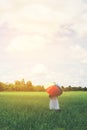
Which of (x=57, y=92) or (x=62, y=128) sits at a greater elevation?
(x=57, y=92)

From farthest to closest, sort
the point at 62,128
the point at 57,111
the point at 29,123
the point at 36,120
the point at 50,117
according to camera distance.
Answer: the point at 57,111 → the point at 50,117 → the point at 36,120 → the point at 29,123 → the point at 62,128

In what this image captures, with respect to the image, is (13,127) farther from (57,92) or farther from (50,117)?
(57,92)

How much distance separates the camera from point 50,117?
1158 cm

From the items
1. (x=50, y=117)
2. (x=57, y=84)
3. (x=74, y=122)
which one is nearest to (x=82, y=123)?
(x=74, y=122)

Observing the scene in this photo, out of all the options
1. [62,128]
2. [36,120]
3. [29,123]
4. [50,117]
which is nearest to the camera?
[62,128]

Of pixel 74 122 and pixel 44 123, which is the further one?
pixel 74 122

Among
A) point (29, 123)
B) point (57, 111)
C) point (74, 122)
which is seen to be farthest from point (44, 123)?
point (57, 111)

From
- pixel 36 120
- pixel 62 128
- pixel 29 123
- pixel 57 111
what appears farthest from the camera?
pixel 57 111

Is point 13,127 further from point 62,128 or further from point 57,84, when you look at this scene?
point 57,84

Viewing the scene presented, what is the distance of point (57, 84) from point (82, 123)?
3.20m

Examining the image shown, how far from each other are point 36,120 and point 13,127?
4.57 feet

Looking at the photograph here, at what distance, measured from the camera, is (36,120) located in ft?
35.4

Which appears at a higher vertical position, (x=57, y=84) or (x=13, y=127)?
(x=57, y=84)

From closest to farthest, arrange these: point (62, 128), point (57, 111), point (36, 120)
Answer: point (62, 128) < point (36, 120) < point (57, 111)
